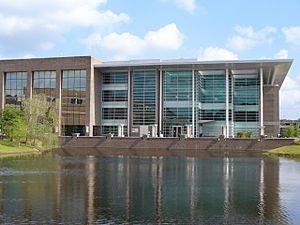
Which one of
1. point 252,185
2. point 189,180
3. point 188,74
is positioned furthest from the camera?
point 188,74

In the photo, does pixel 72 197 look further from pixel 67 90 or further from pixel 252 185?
pixel 67 90

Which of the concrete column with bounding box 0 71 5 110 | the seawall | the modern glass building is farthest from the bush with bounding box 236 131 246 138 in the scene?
the concrete column with bounding box 0 71 5 110

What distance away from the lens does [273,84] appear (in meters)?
104

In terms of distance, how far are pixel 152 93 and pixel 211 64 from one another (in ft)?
42.9

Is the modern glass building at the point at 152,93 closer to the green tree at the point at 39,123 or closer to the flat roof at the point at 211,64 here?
the flat roof at the point at 211,64

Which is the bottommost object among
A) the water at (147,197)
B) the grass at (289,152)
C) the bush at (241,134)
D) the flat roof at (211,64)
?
the water at (147,197)

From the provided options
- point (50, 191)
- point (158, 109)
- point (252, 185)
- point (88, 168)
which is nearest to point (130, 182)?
point (50, 191)

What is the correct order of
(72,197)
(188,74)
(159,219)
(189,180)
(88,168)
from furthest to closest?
(188,74) → (88,168) → (189,180) → (72,197) → (159,219)

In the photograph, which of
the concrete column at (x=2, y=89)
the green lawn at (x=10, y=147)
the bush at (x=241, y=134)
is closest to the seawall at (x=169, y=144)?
the bush at (x=241, y=134)

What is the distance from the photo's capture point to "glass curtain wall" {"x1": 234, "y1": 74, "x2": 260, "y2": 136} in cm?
8538

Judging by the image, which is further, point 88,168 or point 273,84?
point 273,84

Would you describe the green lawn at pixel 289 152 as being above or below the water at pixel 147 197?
above

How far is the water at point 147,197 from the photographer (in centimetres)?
1831

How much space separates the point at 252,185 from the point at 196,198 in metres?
6.77
